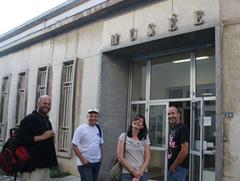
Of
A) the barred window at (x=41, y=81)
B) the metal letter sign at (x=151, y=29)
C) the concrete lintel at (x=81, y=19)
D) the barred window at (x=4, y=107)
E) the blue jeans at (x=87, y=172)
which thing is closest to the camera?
the blue jeans at (x=87, y=172)

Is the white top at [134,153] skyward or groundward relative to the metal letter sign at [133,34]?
groundward

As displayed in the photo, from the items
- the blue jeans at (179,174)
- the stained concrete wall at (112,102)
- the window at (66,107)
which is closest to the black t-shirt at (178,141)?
the blue jeans at (179,174)

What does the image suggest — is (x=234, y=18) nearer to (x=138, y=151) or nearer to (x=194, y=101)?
(x=194, y=101)

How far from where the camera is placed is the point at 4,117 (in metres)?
15.4

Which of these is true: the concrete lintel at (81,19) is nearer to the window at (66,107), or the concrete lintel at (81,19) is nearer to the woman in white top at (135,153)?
the window at (66,107)

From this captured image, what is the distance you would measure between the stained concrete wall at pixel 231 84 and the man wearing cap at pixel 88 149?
2725 mm

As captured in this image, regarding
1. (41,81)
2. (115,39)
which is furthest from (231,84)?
(41,81)

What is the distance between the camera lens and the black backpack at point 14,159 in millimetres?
3996

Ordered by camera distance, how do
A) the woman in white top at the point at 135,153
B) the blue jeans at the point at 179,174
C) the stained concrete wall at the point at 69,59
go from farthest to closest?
the stained concrete wall at the point at 69,59 < the blue jeans at the point at 179,174 < the woman in white top at the point at 135,153

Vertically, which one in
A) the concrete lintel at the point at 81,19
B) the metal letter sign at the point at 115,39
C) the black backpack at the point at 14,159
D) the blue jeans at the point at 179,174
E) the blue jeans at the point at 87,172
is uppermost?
the concrete lintel at the point at 81,19

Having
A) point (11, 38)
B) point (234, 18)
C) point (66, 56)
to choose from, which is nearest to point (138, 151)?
point (234, 18)

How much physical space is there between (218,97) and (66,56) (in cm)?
655

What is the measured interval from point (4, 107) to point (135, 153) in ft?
42.1

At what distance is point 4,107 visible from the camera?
Answer: 15.7m
